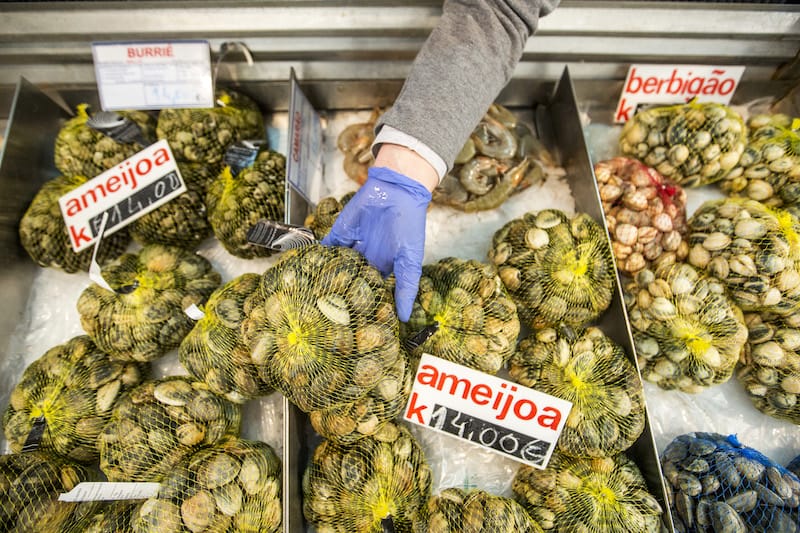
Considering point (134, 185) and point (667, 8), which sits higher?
point (667, 8)

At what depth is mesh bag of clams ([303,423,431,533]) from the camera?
142 centimetres

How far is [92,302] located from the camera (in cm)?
167

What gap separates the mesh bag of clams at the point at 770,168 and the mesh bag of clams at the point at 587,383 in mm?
1090

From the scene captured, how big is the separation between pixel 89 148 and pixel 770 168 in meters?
3.09

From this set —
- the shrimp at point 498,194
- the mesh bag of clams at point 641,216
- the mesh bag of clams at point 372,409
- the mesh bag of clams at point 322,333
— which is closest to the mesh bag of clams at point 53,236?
the mesh bag of clams at point 322,333

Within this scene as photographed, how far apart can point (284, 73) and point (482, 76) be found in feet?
3.45

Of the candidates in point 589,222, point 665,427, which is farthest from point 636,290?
point 665,427

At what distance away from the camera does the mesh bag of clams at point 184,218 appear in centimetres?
191

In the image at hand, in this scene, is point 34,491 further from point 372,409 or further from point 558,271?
point 558,271

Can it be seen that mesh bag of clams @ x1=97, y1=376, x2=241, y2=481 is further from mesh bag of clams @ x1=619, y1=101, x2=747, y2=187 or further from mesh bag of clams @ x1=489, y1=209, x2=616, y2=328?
mesh bag of clams @ x1=619, y1=101, x2=747, y2=187

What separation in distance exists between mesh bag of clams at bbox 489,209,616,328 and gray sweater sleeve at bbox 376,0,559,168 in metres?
0.47

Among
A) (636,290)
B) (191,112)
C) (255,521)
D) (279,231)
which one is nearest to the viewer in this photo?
(255,521)

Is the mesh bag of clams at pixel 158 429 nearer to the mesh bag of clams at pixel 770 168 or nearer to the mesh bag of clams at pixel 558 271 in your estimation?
the mesh bag of clams at pixel 558 271

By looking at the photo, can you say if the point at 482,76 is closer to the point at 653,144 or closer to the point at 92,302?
the point at 653,144
